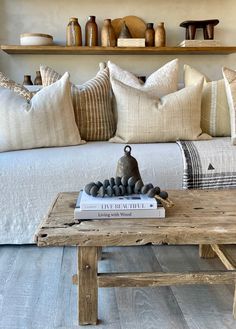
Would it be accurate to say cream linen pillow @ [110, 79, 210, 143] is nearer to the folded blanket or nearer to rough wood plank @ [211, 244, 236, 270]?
the folded blanket

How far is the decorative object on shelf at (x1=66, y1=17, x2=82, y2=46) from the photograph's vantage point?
284 cm

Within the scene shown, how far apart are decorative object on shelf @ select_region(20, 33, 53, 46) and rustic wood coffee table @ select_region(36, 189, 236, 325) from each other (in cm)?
193

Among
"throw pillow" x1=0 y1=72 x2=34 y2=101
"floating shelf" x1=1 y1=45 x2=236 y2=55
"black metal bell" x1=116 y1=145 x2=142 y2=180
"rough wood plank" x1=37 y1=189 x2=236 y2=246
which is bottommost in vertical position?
"rough wood plank" x1=37 y1=189 x2=236 y2=246

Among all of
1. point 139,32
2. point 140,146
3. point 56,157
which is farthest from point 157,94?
point 139,32

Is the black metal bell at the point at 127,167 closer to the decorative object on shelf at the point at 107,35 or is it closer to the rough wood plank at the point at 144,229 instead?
the rough wood plank at the point at 144,229

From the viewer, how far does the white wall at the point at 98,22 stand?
2.95 metres

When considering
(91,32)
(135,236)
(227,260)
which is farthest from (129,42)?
(135,236)

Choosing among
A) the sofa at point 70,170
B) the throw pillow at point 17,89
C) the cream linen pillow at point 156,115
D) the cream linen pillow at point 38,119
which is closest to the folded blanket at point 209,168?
the sofa at point 70,170

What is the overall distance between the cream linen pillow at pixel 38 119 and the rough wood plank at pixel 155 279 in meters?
0.99

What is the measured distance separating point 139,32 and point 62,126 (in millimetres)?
1468

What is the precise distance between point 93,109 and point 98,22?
3.98 feet

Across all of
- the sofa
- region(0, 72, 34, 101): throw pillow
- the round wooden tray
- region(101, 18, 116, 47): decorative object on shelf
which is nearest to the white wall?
the round wooden tray

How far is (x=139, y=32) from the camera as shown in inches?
118

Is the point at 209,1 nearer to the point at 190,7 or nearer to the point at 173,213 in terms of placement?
the point at 190,7
